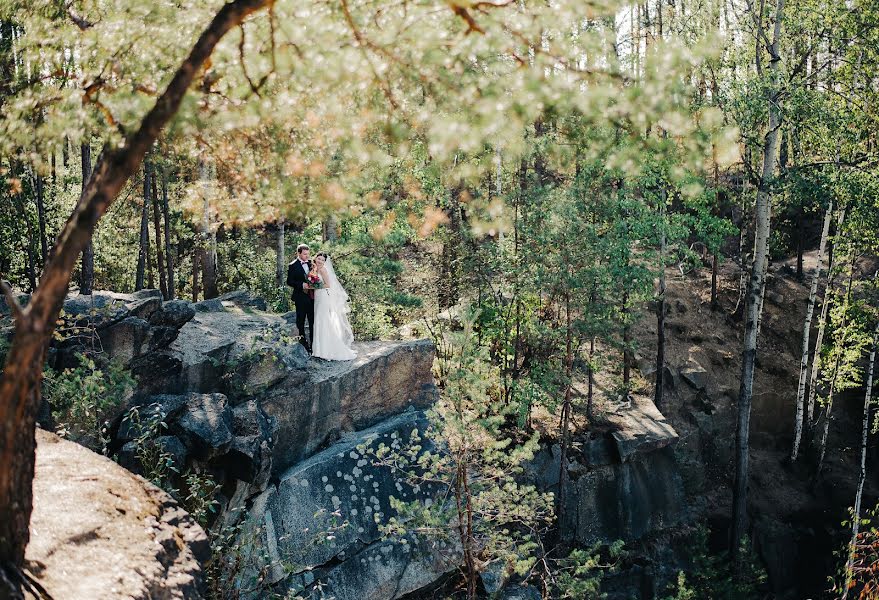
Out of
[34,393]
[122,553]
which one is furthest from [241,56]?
[122,553]

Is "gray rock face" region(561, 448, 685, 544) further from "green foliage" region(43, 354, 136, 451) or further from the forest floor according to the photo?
"green foliage" region(43, 354, 136, 451)

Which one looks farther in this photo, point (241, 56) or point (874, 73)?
point (874, 73)

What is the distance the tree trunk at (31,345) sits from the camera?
305 cm

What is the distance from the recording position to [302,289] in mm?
10414

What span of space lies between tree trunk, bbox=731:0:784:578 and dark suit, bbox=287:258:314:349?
8.10 metres

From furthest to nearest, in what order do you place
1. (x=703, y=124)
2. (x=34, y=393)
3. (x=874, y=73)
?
(x=874, y=73), (x=703, y=124), (x=34, y=393)

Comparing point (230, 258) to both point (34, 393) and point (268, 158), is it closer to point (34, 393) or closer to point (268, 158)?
point (268, 158)

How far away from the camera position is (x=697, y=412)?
670 inches

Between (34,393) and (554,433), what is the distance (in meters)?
12.2

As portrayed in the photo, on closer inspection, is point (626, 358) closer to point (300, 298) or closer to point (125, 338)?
point (300, 298)

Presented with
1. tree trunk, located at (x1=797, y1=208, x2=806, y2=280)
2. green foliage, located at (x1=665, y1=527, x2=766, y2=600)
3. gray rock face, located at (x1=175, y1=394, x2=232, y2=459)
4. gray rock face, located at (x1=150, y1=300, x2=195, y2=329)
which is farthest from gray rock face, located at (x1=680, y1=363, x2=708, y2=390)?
gray rock face, located at (x1=150, y1=300, x2=195, y2=329)

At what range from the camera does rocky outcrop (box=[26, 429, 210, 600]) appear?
381 centimetres

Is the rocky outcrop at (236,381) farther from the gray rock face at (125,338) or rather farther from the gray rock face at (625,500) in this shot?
the gray rock face at (625,500)

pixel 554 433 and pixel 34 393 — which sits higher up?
pixel 34 393
